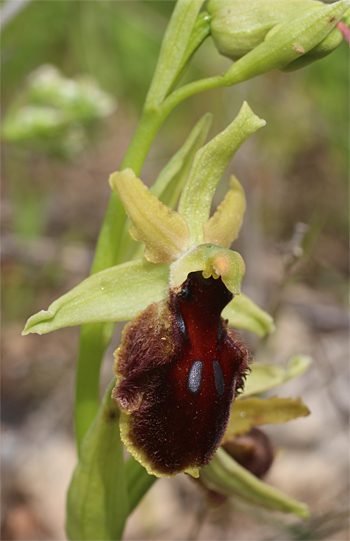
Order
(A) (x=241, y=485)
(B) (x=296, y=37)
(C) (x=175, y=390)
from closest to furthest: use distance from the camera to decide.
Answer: (C) (x=175, y=390)
(B) (x=296, y=37)
(A) (x=241, y=485)

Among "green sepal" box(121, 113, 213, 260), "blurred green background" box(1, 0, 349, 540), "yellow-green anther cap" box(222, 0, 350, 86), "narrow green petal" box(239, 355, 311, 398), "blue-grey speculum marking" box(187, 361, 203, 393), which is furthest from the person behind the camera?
"blurred green background" box(1, 0, 349, 540)

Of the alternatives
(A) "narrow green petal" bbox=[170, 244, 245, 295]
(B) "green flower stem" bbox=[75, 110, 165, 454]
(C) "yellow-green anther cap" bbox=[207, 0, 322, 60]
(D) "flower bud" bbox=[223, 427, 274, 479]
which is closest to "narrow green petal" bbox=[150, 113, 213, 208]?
(B) "green flower stem" bbox=[75, 110, 165, 454]

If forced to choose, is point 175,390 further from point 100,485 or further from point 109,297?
point 100,485

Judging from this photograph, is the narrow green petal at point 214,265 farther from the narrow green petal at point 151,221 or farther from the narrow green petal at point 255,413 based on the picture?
the narrow green petal at point 255,413

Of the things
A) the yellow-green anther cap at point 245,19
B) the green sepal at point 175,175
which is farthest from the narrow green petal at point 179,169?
the yellow-green anther cap at point 245,19

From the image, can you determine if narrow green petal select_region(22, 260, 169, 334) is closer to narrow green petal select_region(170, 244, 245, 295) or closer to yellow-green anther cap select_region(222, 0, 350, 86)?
narrow green petal select_region(170, 244, 245, 295)

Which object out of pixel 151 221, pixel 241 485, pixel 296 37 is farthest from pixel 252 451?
pixel 296 37

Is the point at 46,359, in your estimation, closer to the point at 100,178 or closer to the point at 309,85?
the point at 100,178
